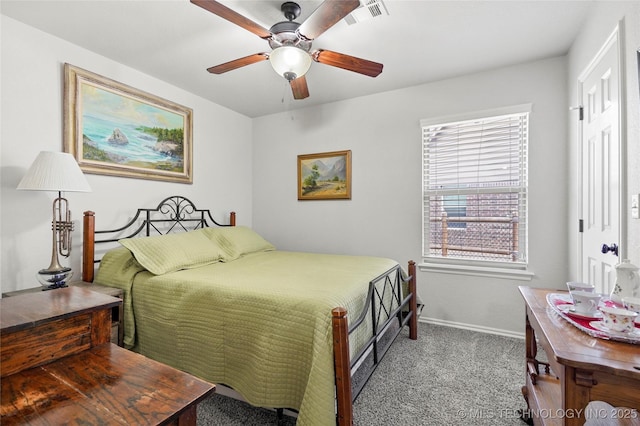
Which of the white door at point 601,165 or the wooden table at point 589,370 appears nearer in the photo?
the wooden table at point 589,370

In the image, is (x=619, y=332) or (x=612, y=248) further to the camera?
→ (x=612, y=248)

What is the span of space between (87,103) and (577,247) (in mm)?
4117

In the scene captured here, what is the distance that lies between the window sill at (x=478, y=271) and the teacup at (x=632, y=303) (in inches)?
71.7

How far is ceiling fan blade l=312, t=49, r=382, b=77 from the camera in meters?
1.97

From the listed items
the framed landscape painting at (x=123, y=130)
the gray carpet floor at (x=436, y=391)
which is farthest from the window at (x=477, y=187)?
the framed landscape painting at (x=123, y=130)

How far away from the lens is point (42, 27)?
2.13m

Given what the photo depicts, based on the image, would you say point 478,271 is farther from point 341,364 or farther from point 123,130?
point 123,130

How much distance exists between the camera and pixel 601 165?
1.90 m

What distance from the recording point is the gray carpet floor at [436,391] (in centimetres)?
167

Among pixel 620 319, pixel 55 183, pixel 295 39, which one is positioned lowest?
pixel 620 319

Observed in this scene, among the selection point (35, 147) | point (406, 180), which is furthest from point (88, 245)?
point (406, 180)

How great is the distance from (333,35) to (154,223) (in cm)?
242

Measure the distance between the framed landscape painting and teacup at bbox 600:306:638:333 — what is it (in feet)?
10.9

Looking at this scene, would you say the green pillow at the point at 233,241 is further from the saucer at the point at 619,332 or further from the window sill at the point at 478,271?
the saucer at the point at 619,332
